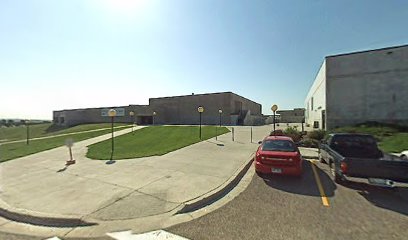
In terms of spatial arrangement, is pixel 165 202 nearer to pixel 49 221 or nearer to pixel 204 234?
pixel 204 234

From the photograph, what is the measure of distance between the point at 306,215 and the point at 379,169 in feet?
9.95

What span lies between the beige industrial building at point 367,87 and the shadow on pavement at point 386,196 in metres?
19.3

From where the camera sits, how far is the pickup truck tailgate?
5570 millimetres

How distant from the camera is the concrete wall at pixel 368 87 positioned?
20.4 meters

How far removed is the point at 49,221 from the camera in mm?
4332

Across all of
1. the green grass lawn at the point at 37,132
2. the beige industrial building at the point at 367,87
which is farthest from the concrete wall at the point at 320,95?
the green grass lawn at the point at 37,132

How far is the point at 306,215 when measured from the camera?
445 cm

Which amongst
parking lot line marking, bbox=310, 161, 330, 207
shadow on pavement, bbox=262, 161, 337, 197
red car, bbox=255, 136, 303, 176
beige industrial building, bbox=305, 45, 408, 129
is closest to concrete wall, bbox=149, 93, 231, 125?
beige industrial building, bbox=305, 45, 408, 129

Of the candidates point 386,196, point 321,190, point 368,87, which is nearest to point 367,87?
point 368,87

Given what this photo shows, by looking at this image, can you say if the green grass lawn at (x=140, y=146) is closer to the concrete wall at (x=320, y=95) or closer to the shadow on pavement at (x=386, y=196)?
the shadow on pavement at (x=386, y=196)

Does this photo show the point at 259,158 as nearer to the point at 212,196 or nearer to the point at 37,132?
the point at 212,196

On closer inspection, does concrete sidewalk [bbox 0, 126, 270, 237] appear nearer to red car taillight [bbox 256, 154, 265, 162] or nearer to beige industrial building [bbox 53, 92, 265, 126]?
red car taillight [bbox 256, 154, 265, 162]

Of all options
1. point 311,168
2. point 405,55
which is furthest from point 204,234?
point 405,55

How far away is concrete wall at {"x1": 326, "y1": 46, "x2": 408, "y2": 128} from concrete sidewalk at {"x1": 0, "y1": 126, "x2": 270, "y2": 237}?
1931 centimetres
